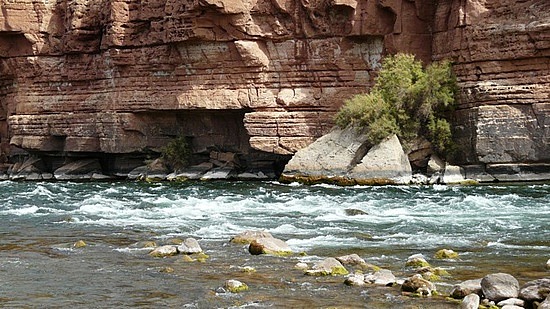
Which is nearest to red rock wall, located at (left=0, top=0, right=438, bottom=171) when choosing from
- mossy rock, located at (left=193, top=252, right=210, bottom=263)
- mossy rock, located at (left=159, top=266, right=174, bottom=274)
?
mossy rock, located at (left=193, top=252, right=210, bottom=263)

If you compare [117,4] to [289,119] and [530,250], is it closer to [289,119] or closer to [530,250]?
[289,119]

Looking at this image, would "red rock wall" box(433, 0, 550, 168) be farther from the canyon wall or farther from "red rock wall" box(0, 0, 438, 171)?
"red rock wall" box(0, 0, 438, 171)

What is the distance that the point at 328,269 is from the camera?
14.9 meters

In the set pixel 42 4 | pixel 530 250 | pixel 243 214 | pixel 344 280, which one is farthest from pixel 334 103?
pixel 344 280

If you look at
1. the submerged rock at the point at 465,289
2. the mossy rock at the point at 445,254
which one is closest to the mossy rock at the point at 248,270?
the mossy rock at the point at 445,254

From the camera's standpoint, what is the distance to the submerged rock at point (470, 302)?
1186cm

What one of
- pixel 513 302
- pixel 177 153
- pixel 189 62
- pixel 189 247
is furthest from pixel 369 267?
pixel 177 153

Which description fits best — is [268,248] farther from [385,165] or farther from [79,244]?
[385,165]

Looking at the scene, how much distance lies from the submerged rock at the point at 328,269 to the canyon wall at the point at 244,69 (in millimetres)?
20977

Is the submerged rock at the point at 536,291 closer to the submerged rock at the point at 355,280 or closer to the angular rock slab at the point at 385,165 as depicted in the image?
the submerged rock at the point at 355,280

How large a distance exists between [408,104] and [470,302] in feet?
87.2

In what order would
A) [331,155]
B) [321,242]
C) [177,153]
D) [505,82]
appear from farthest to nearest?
[177,153] < [331,155] < [505,82] < [321,242]

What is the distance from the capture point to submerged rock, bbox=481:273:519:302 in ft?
39.9

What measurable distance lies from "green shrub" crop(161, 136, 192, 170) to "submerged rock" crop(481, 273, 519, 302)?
1309 inches
